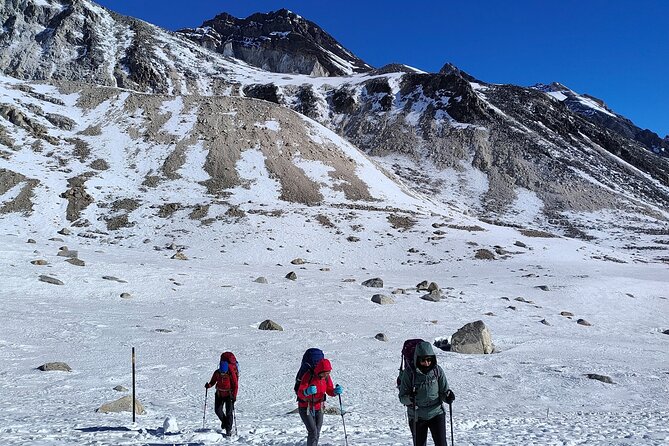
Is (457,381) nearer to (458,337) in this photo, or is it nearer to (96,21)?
(458,337)

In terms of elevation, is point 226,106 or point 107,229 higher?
point 226,106

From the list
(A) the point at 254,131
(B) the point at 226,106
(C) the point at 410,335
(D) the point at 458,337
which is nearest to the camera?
(D) the point at 458,337

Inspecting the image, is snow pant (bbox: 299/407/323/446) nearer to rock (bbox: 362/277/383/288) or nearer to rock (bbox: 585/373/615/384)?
rock (bbox: 585/373/615/384)

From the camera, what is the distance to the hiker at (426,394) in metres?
6.84

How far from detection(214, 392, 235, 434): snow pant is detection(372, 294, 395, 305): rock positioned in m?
16.6

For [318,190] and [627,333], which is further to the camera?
[318,190]

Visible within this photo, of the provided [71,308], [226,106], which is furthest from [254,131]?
[71,308]

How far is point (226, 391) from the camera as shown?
29.9 ft

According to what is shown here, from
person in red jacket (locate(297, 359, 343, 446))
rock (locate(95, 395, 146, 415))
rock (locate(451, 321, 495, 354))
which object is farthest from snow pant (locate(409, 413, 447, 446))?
rock (locate(451, 321, 495, 354))

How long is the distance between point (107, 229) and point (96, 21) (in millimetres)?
116668

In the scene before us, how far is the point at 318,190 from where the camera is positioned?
60.1 metres

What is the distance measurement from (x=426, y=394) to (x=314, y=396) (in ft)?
6.09

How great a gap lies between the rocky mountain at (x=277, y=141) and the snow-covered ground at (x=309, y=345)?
22075mm

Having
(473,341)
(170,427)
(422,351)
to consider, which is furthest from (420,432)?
(473,341)
